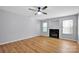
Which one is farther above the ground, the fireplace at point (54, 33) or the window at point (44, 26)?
the window at point (44, 26)

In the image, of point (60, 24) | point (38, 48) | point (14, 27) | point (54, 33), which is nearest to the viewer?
point (38, 48)

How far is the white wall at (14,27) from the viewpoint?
4.46 metres

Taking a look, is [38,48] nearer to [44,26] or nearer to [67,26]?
[67,26]

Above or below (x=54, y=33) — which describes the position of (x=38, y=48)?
below

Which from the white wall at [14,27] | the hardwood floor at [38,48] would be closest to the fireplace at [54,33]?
the white wall at [14,27]

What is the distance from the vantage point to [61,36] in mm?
6926

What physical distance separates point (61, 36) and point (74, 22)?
1799 mm

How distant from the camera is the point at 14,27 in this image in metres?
5.30

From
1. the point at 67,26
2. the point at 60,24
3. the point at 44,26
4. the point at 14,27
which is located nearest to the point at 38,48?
the point at 14,27

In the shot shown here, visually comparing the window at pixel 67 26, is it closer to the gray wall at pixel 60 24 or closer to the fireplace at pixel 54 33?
the gray wall at pixel 60 24

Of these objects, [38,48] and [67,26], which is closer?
[38,48]

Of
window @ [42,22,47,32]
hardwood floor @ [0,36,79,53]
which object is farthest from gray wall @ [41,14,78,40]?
hardwood floor @ [0,36,79,53]
